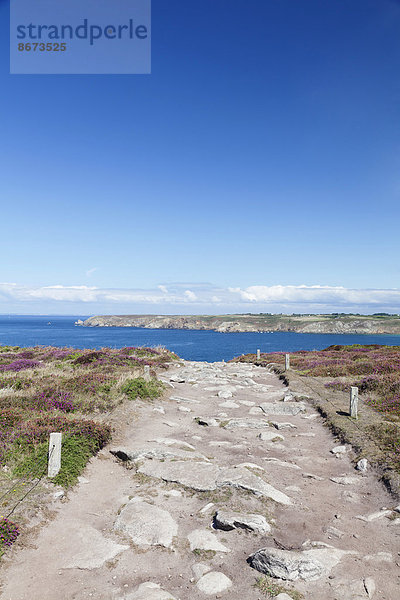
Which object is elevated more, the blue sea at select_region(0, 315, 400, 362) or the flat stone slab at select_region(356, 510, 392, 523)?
the flat stone slab at select_region(356, 510, 392, 523)

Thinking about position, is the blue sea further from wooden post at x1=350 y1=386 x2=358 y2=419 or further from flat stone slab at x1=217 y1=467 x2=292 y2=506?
flat stone slab at x1=217 y1=467 x2=292 y2=506

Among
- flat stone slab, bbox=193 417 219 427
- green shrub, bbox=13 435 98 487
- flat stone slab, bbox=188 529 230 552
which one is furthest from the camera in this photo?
flat stone slab, bbox=193 417 219 427

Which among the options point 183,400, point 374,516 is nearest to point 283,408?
point 183,400

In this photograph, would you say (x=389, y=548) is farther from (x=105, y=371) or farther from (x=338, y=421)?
(x=105, y=371)

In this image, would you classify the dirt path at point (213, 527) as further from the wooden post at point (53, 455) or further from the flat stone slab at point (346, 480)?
the wooden post at point (53, 455)

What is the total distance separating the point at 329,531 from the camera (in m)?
6.90

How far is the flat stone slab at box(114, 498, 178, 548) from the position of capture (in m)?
6.57

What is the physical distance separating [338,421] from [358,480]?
16.3 feet

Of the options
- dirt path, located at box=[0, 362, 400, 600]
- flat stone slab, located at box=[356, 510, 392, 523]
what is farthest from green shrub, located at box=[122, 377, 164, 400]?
flat stone slab, located at box=[356, 510, 392, 523]

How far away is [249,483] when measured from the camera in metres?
8.45

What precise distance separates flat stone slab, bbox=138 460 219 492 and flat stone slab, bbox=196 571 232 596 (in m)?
2.94

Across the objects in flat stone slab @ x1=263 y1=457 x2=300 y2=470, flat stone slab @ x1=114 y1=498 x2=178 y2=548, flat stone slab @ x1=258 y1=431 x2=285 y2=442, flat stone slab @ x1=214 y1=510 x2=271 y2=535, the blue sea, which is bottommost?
the blue sea

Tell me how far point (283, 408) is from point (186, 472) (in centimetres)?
889

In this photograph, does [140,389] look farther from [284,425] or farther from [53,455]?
[53,455]
